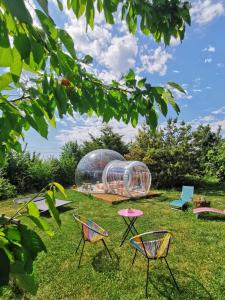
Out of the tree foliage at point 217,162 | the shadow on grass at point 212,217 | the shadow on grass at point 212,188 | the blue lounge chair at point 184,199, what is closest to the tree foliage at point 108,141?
the shadow on grass at point 212,188

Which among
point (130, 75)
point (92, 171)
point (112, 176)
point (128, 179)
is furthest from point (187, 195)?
point (130, 75)

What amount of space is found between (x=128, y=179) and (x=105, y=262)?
7924 mm

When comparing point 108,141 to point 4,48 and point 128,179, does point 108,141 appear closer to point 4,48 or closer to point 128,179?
point 128,179

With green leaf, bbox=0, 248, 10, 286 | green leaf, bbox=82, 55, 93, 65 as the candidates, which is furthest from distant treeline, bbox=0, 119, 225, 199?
green leaf, bbox=0, 248, 10, 286

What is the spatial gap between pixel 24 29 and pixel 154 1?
90 centimetres

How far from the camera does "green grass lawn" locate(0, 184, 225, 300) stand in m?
5.21

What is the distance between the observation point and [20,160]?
56.6 ft

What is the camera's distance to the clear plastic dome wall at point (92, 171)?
16.6 m

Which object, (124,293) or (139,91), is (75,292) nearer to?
(124,293)

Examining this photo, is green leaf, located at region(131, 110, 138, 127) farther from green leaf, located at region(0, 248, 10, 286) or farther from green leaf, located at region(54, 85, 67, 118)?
green leaf, located at region(0, 248, 10, 286)

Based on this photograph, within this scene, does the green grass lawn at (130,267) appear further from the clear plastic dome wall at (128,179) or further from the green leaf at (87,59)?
the clear plastic dome wall at (128,179)

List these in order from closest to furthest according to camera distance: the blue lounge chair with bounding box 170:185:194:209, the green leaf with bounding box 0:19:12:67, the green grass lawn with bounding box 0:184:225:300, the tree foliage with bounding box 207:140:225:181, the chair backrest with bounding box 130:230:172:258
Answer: the green leaf with bounding box 0:19:12:67 < the green grass lawn with bounding box 0:184:225:300 < the chair backrest with bounding box 130:230:172:258 < the blue lounge chair with bounding box 170:185:194:209 < the tree foliage with bounding box 207:140:225:181

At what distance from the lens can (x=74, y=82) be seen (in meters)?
1.34

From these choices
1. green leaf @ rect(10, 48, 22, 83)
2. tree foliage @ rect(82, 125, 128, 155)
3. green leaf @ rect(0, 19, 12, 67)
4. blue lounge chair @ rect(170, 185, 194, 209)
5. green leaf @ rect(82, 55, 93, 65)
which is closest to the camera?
green leaf @ rect(0, 19, 12, 67)
